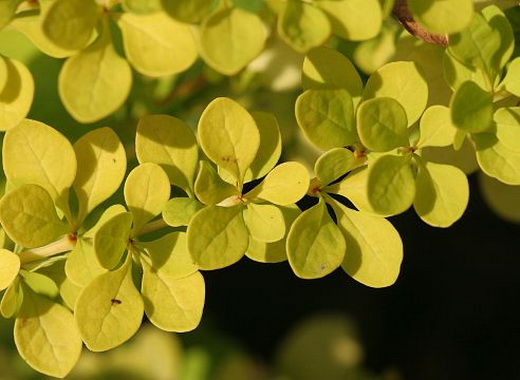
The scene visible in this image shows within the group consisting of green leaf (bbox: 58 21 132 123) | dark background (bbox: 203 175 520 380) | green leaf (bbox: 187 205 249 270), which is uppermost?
green leaf (bbox: 58 21 132 123)

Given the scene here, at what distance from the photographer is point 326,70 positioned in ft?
1.76

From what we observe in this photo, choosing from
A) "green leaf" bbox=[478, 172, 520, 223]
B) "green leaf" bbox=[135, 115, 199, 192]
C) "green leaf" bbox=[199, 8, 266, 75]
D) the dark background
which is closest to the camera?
"green leaf" bbox=[199, 8, 266, 75]

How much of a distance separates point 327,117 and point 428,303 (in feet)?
2.67

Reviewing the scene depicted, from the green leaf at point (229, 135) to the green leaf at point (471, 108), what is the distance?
113 millimetres

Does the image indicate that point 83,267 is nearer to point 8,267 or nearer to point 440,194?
point 8,267

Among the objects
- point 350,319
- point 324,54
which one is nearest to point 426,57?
point 324,54

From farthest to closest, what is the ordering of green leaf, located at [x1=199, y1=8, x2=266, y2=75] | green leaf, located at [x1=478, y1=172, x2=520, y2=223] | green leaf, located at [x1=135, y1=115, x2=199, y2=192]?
green leaf, located at [x1=478, y1=172, x2=520, y2=223] < green leaf, located at [x1=135, y1=115, x2=199, y2=192] < green leaf, located at [x1=199, y1=8, x2=266, y2=75]

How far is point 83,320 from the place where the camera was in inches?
19.7

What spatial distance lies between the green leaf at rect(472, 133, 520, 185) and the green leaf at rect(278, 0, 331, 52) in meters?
0.14

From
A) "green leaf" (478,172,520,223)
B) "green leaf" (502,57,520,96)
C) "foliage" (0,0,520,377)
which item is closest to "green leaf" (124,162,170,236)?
"foliage" (0,0,520,377)

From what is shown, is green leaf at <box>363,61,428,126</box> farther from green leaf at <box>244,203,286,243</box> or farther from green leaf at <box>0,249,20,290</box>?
green leaf at <box>0,249,20,290</box>

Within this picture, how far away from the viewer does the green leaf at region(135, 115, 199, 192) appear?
1.73ft

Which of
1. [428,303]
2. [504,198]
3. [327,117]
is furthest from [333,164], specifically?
[428,303]

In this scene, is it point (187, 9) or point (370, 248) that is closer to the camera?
point (187, 9)
